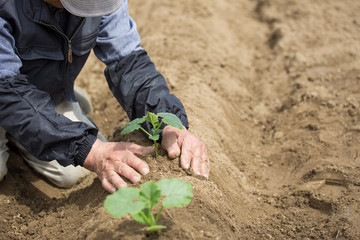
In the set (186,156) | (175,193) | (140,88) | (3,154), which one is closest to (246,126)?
(140,88)

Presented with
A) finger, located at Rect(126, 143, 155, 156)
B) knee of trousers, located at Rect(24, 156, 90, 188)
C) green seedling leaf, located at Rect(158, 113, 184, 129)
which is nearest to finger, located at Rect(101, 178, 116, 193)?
finger, located at Rect(126, 143, 155, 156)

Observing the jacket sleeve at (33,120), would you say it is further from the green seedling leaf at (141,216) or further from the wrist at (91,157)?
the green seedling leaf at (141,216)

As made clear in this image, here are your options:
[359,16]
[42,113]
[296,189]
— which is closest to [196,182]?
[296,189]

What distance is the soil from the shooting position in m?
2.23

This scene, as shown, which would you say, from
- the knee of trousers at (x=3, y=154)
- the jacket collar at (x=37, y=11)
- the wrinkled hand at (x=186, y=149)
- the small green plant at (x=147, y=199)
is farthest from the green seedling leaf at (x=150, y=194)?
the knee of trousers at (x=3, y=154)

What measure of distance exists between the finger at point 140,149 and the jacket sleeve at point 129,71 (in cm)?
31

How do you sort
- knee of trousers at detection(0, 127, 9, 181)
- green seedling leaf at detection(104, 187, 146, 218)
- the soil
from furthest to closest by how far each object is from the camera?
knee of trousers at detection(0, 127, 9, 181) → the soil → green seedling leaf at detection(104, 187, 146, 218)

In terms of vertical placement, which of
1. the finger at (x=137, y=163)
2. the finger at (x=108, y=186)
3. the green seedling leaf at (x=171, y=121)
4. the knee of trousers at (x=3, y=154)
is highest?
the green seedling leaf at (x=171, y=121)

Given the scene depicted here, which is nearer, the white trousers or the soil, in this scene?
the soil

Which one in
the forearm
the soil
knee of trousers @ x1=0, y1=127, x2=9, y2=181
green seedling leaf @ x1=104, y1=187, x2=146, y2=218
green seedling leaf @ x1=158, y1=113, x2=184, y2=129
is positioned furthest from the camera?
knee of trousers @ x1=0, y1=127, x2=9, y2=181

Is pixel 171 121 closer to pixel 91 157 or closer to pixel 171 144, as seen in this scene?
pixel 171 144

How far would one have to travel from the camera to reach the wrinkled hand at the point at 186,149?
7.52 ft

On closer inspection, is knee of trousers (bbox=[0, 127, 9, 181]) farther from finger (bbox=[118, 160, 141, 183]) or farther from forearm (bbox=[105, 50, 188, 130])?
finger (bbox=[118, 160, 141, 183])

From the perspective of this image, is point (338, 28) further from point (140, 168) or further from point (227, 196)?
point (140, 168)
